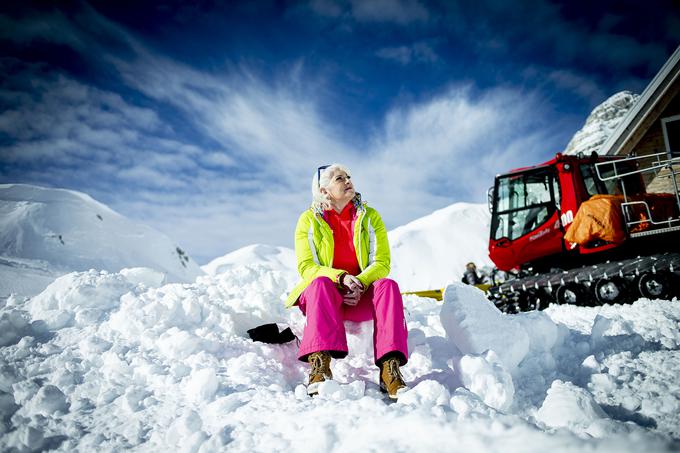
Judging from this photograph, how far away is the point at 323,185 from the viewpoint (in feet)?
9.80

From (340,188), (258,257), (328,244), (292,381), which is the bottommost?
(292,381)

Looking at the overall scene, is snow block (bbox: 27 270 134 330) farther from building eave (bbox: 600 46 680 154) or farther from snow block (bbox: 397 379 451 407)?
building eave (bbox: 600 46 680 154)

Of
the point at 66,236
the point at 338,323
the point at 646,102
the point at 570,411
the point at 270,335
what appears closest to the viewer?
the point at 570,411

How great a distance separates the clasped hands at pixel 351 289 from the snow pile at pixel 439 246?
1231 inches

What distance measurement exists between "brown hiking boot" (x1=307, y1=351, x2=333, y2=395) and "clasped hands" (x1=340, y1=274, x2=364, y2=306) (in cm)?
44

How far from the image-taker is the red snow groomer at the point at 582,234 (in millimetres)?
4922

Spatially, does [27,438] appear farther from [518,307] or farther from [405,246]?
[405,246]

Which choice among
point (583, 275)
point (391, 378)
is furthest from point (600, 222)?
point (391, 378)

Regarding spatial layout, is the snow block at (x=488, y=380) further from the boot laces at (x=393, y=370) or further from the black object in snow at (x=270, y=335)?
the black object in snow at (x=270, y=335)

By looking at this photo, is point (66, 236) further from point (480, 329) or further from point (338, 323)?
point (480, 329)

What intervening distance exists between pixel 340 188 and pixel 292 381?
1.53 m

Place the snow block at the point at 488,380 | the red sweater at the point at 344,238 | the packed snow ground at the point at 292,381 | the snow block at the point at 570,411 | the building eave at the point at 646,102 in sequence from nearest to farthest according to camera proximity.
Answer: the packed snow ground at the point at 292,381, the snow block at the point at 570,411, the snow block at the point at 488,380, the red sweater at the point at 344,238, the building eave at the point at 646,102

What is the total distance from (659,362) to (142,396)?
11.2 ft

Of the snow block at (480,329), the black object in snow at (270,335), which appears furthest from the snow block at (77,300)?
the snow block at (480,329)
